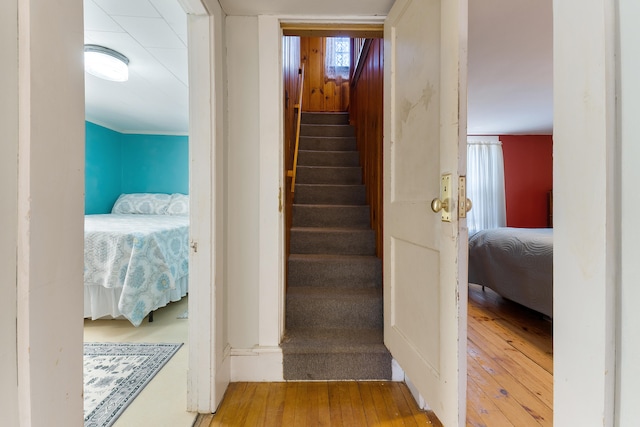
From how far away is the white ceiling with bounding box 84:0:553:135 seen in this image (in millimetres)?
1591

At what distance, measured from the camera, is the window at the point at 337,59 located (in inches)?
180

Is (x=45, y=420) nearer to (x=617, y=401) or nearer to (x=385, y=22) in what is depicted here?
(x=617, y=401)

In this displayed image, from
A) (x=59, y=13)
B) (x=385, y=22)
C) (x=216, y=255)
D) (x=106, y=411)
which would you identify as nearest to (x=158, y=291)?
(x=106, y=411)

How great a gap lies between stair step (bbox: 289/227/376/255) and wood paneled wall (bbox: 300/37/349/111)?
2.99 m

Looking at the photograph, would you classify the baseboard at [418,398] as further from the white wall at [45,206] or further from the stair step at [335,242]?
the white wall at [45,206]

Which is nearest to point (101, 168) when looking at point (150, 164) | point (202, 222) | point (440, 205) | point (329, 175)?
point (150, 164)

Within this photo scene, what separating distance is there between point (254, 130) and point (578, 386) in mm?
1502

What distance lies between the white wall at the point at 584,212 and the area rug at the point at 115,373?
1.68 metres

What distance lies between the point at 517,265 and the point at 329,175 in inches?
74.8

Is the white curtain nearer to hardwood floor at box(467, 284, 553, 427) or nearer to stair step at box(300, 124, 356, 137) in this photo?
hardwood floor at box(467, 284, 553, 427)

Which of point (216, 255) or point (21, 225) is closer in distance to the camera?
point (21, 225)

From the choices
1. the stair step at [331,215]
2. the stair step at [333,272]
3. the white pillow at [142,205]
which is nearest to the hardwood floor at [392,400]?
the stair step at [333,272]

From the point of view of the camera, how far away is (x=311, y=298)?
1.74m

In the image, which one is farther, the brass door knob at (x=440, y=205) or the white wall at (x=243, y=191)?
the white wall at (x=243, y=191)
